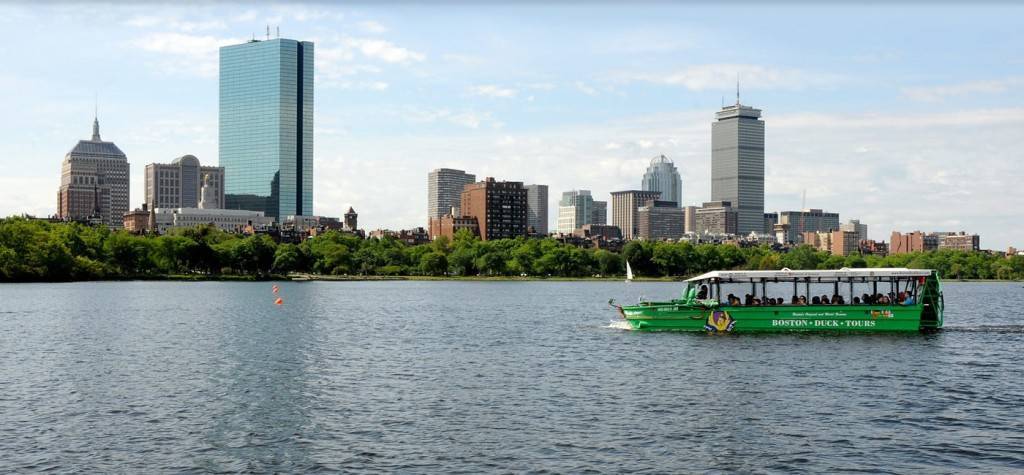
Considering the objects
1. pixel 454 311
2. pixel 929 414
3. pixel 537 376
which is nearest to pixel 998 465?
pixel 929 414

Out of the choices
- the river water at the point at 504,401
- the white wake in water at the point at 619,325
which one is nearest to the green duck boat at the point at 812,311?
the river water at the point at 504,401

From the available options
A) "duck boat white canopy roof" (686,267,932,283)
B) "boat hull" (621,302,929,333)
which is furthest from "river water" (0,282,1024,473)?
"duck boat white canopy roof" (686,267,932,283)

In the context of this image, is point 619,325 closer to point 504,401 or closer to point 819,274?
point 819,274

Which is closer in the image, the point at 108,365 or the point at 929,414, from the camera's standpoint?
the point at 929,414

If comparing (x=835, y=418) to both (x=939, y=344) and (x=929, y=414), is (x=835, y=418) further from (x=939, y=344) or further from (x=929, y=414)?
(x=939, y=344)

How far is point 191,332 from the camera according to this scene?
75.1m

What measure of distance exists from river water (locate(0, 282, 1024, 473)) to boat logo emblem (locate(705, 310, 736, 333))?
156 cm

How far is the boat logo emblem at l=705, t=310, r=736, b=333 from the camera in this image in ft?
226

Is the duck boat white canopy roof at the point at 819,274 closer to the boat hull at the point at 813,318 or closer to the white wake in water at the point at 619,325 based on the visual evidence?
the boat hull at the point at 813,318

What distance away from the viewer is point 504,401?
42500mm

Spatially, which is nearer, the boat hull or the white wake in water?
the boat hull

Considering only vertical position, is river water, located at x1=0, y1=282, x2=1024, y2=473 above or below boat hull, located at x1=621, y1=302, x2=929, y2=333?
below

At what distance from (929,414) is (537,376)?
58.2 ft

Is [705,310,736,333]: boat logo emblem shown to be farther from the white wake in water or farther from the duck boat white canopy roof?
the white wake in water
